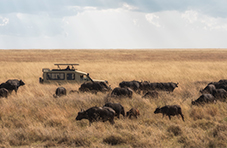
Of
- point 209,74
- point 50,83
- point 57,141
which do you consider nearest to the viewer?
point 57,141

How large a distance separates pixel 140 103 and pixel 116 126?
139 inches

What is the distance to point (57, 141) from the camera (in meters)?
7.83

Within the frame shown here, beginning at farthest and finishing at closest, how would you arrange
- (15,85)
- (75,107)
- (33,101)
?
(15,85) → (33,101) → (75,107)

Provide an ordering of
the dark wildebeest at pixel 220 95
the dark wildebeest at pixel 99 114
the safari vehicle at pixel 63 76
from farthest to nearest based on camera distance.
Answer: the safari vehicle at pixel 63 76, the dark wildebeest at pixel 220 95, the dark wildebeest at pixel 99 114

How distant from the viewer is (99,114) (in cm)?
891

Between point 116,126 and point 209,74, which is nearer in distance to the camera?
point 116,126

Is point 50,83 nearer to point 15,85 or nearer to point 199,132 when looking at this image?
point 15,85

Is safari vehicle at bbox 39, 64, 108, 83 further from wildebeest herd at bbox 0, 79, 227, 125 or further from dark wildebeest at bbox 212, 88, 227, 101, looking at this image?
dark wildebeest at bbox 212, 88, 227, 101

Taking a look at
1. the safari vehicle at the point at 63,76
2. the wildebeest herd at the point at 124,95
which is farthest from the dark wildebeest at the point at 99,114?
the safari vehicle at the point at 63,76

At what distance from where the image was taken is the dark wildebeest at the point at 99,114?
8.90 metres

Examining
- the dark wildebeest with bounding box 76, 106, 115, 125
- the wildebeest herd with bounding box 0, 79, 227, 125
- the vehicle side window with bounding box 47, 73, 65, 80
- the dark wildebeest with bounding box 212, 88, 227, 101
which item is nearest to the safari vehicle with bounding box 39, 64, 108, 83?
the vehicle side window with bounding box 47, 73, 65, 80

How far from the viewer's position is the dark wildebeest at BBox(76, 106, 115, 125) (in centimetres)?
890

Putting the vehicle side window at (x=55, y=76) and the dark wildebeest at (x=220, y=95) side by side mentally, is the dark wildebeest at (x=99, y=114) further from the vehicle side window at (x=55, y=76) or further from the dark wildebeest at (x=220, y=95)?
the vehicle side window at (x=55, y=76)

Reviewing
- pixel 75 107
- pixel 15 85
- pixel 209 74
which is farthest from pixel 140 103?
pixel 209 74
